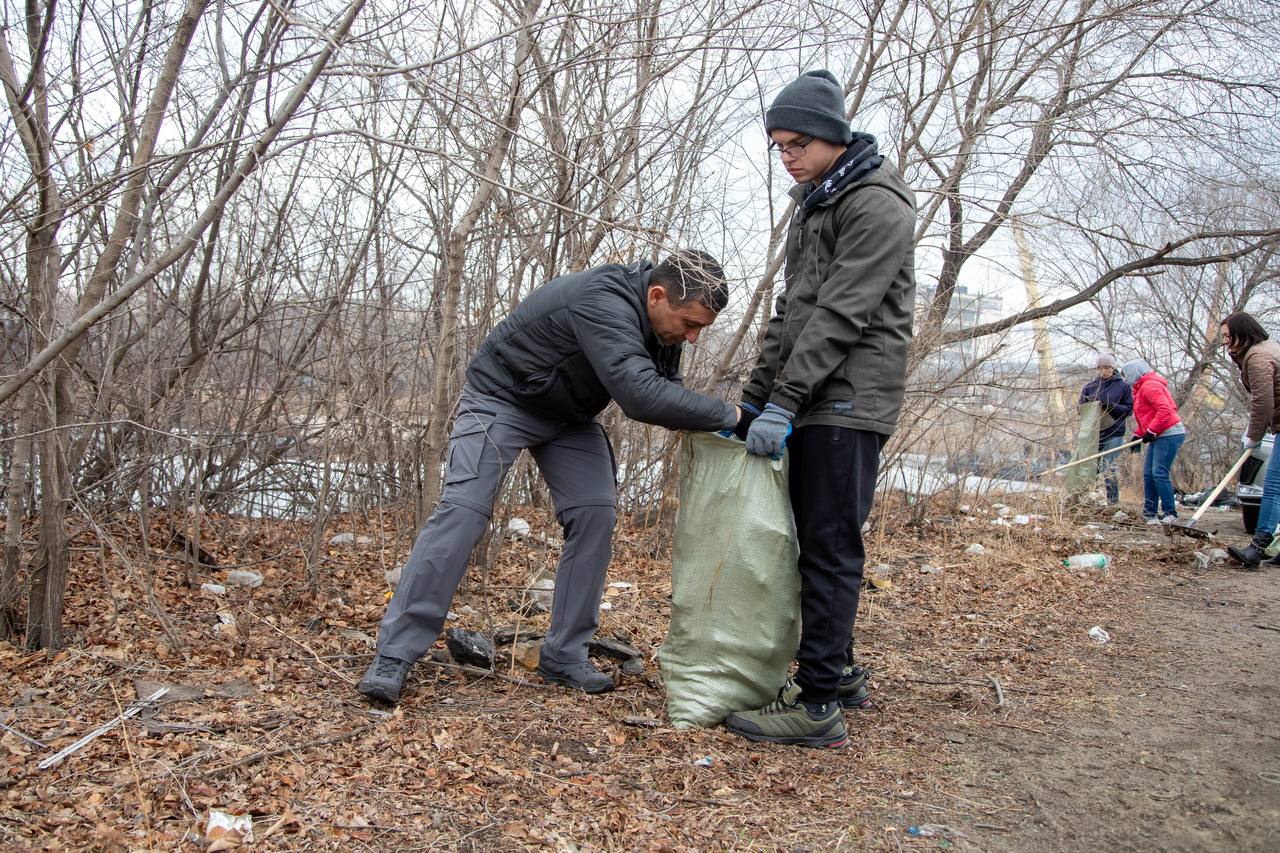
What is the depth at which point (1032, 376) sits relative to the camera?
642 centimetres

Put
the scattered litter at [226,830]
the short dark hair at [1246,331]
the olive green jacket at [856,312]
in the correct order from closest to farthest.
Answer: the scattered litter at [226,830]
the olive green jacket at [856,312]
the short dark hair at [1246,331]

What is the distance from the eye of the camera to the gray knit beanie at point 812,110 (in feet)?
8.61

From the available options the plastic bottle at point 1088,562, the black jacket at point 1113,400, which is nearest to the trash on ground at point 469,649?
the plastic bottle at point 1088,562

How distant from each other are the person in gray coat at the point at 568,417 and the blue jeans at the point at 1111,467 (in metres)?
6.57

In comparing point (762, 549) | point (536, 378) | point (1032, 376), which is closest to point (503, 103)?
point (536, 378)

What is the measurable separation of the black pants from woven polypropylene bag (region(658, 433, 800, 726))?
0.08 m

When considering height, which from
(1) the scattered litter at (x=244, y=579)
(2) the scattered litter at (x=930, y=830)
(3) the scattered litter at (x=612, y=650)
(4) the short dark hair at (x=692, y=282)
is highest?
(4) the short dark hair at (x=692, y=282)

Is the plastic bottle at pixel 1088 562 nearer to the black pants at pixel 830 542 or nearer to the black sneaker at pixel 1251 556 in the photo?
the black sneaker at pixel 1251 556

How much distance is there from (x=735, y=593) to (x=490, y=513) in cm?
80

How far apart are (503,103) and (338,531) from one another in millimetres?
2435

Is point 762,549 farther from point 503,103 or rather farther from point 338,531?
point 338,531

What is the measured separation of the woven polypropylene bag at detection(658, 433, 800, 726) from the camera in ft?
8.95

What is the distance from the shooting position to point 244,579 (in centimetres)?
400

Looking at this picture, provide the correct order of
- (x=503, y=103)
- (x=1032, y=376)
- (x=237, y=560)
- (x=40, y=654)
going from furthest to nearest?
(x=1032, y=376) → (x=237, y=560) → (x=503, y=103) → (x=40, y=654)
